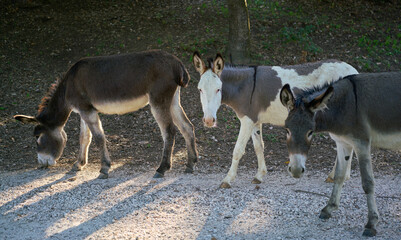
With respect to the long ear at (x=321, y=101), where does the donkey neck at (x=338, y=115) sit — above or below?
below

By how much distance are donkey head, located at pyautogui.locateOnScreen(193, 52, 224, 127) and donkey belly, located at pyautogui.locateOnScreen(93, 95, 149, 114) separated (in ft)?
3.98

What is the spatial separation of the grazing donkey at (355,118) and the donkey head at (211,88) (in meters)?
1.50

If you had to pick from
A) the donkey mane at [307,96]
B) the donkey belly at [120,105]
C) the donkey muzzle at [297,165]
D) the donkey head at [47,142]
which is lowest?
the donkey head at [47,142]

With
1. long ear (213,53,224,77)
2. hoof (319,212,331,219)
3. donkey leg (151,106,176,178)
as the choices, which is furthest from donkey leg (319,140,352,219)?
donkey leg (151,106,176,178)

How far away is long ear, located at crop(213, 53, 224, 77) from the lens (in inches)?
233

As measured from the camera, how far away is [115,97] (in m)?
6.80

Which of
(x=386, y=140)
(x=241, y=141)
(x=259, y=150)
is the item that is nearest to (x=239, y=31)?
(x=259, y=150)

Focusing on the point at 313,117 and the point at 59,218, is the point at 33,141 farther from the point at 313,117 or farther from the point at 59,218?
the point at 313,117

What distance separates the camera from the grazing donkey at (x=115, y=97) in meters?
6.64

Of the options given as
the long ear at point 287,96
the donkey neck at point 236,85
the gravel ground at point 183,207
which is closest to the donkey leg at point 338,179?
the gravel ground at point 183,207

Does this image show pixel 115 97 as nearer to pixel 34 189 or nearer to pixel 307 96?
pixel 34 189

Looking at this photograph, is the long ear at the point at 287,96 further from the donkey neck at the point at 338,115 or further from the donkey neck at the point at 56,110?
the donkey neck at the point at 56,110

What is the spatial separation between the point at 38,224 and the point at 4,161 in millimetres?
3153

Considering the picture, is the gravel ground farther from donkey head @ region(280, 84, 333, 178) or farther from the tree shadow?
donkey head @ region(280, 84, 333, 178)
